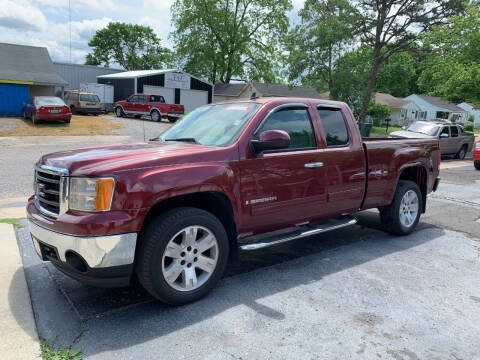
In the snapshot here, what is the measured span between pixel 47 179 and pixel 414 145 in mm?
4933

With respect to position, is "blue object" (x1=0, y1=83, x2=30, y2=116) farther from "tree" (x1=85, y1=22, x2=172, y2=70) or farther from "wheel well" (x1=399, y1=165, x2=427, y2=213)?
"tree" (x1=85, y1=22, x2=172, y2=70)

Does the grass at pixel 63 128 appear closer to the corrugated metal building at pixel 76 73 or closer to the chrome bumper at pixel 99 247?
the corrugated metal building at pixel 76 73

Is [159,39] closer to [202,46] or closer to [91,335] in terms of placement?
[202,46]

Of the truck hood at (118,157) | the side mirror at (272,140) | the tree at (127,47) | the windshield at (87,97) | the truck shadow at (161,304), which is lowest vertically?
the truck shadow at (161,304)

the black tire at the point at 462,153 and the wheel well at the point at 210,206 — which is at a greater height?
the wheel well at the point at 210,206

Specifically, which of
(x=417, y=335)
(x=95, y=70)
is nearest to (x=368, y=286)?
(x=417, y=335)

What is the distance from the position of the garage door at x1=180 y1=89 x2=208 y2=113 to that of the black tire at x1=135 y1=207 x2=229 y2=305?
35.9m

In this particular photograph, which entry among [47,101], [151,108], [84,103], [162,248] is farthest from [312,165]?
[84,103]

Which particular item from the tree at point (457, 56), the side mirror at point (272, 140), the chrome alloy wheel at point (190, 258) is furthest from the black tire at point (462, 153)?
the chrome alloy wheel at point (190, 258)

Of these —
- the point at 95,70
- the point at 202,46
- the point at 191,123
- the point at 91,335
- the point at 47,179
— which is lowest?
the point at 91,335

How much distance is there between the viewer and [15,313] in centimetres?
339

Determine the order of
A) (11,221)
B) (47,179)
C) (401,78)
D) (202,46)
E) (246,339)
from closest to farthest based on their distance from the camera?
(246,339)
(47,179)
(11,221)
(202,46)
(401,78)

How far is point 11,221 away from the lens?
5.95 metres

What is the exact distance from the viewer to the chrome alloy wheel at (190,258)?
137 inches
